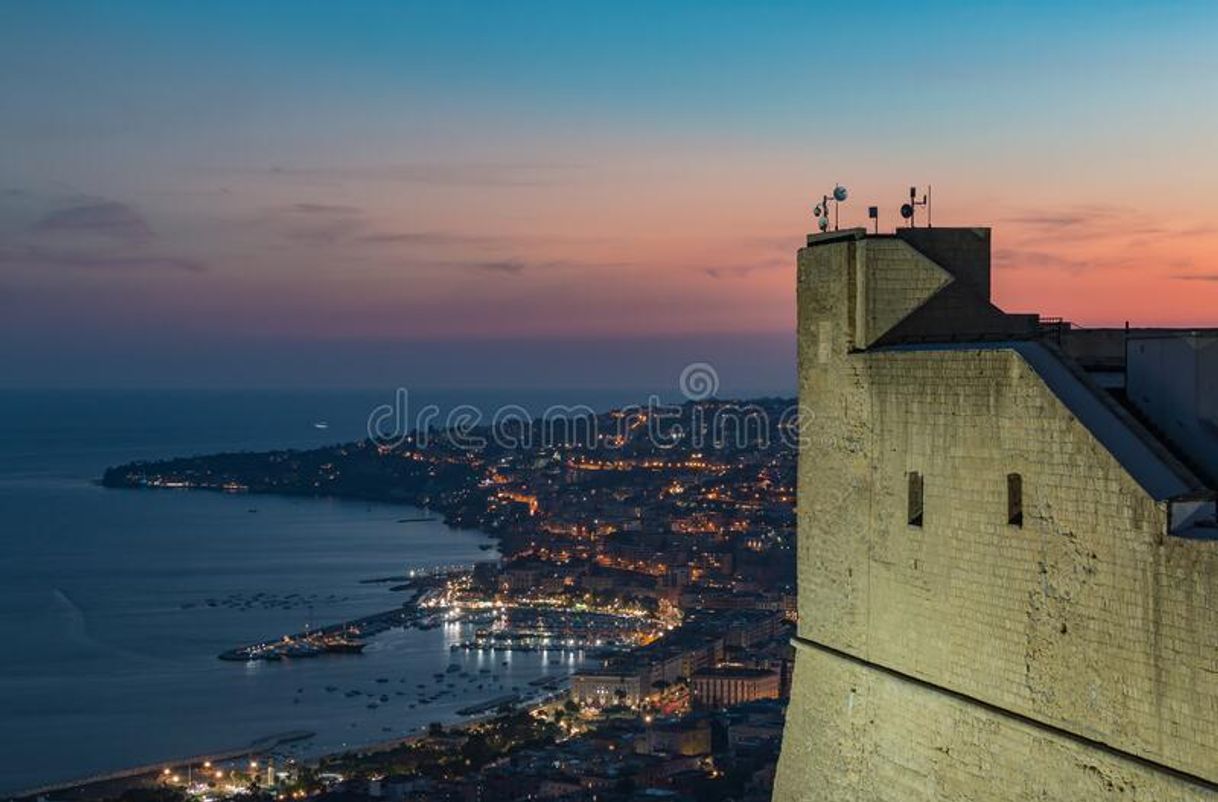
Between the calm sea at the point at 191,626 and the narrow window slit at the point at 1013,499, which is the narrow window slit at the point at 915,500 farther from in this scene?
the calm sea at the point at 191,626

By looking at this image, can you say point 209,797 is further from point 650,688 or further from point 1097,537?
point 1097,537

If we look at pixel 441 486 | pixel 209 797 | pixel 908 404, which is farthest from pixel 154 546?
pixel 908 404

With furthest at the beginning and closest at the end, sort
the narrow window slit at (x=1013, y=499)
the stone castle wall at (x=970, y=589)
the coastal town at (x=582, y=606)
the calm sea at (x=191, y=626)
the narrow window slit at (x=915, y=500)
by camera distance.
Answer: the calm sea at (x=191, y=626) → the coastal town at (x=582, y=606) → the narrow window slit at (x=915, y=500) → the narrow window slit at (x=1013, y=499) → the stone castle wall at (x=970, y=589)

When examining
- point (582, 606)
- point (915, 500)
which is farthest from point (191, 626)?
point (915, 500)

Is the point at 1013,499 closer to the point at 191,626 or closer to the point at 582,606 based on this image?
the point at 191,626

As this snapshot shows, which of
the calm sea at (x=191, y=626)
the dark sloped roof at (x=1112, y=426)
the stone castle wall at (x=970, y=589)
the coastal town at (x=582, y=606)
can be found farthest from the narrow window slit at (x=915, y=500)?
the calm sea at (x=191, y=626)

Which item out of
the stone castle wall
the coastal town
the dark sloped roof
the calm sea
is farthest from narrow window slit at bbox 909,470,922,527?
the calm sea

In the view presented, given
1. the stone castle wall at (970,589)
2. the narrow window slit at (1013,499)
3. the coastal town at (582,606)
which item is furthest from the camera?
the coastal town at (582,606)

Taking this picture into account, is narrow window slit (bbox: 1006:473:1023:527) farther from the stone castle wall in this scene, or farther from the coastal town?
the coastal town
